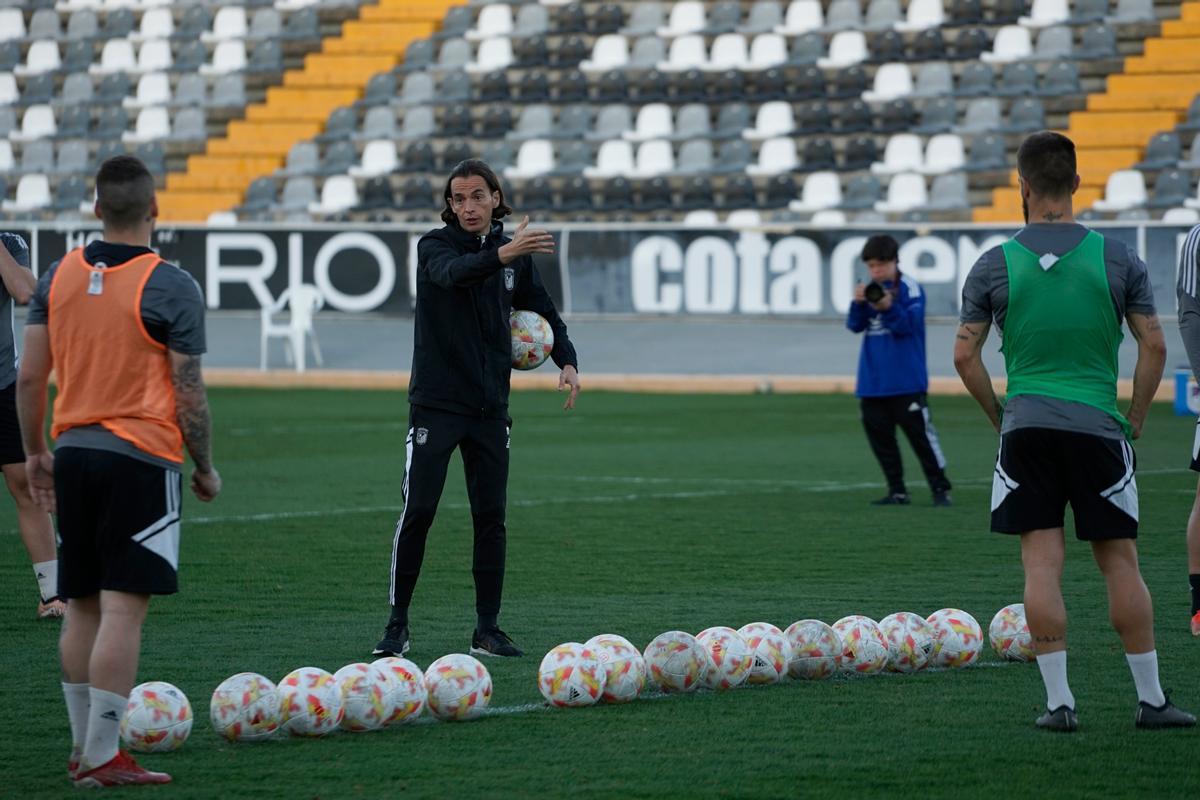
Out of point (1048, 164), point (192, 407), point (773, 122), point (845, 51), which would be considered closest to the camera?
point (192, 407)

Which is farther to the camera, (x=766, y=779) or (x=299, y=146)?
(x=299, y=146)

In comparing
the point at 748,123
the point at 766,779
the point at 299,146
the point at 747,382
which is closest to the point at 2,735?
the point at 766,779

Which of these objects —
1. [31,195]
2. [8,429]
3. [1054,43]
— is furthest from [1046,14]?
[8,429]

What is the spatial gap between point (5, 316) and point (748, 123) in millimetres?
22782

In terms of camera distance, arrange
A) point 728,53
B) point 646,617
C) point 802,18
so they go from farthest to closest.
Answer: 1. point 802,18
2. point 728,53
3. point 646,617

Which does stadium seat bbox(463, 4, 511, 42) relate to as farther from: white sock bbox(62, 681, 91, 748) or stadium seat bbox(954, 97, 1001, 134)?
white sock bbox(62, 681, 91, 748)

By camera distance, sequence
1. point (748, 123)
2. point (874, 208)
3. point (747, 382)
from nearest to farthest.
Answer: point (747, 382)
point (874, 208)
point (748, 123)

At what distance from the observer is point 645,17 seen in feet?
108

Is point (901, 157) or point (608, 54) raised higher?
point (608, 54)

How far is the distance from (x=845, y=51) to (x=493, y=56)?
21.4ft

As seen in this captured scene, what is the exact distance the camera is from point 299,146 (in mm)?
32594

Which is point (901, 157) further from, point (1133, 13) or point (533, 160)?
point (533, 160)

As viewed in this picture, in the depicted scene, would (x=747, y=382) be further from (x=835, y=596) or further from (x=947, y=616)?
(x=947, y=616)

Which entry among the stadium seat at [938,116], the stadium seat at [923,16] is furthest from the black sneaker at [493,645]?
the stadium seat at [923,16]
